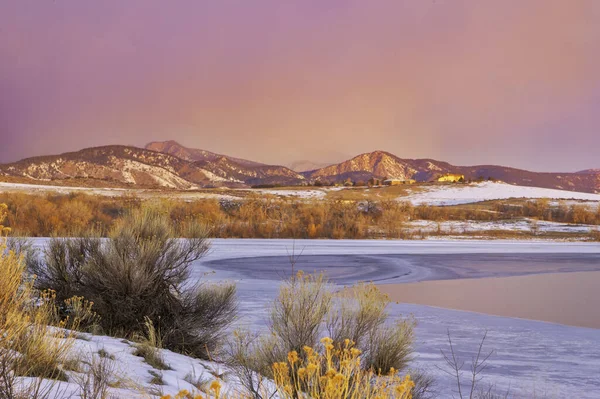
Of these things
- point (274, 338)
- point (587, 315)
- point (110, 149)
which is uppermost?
point (110, 149)

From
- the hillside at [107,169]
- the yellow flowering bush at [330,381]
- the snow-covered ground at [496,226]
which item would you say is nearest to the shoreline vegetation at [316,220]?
the snow-covered ground at [496,226]

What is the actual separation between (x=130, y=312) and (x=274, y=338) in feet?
8.91

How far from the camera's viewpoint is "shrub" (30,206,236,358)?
23.2 feet

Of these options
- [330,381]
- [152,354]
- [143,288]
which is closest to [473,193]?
[143,288]

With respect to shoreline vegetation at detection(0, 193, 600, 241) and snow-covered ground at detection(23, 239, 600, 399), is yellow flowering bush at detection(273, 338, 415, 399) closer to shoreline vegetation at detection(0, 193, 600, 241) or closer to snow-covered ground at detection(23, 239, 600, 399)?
snow-covered ground at detection(23, 239, 600, 399)

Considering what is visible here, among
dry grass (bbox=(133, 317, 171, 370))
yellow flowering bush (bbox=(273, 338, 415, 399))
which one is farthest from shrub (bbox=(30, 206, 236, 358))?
yellow flowering bush (bbox=(273, 338, 415, 399))

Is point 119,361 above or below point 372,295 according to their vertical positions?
below

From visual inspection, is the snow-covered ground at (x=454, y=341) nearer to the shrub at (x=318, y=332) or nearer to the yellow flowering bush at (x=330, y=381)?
the shrub at (x=318, y=332)

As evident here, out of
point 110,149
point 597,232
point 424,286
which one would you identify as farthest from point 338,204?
point 110,149

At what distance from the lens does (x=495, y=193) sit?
2623 inches

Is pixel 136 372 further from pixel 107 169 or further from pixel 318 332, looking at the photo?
pixel 107 169

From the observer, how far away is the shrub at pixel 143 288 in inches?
278

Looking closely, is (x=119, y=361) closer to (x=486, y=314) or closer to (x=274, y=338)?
(x=274, y=338)

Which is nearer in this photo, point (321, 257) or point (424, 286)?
point (424, 286)
